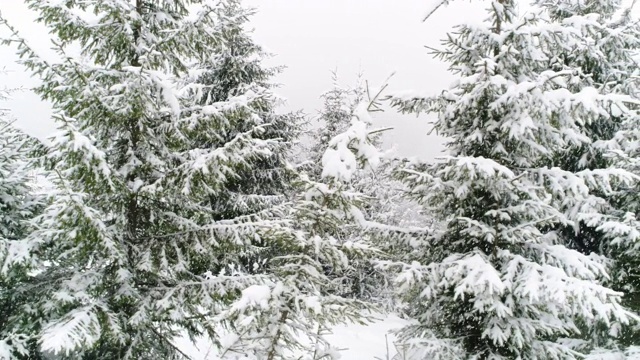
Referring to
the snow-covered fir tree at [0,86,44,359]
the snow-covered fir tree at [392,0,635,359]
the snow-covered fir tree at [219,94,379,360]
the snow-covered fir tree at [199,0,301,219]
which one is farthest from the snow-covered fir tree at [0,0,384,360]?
the snow-covered fir tree at [199,0,301,219]

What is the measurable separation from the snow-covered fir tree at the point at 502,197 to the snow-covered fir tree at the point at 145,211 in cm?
171

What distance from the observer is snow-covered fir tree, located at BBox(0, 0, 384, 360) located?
514 centimetres

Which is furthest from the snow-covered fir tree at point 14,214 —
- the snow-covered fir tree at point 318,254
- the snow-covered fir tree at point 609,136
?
the snow-covered fir tree at point 609,136

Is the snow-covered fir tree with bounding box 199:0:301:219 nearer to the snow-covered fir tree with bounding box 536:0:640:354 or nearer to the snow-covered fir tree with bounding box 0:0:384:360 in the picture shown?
the snow-covered fir tree with bounding box 0:0:384:360

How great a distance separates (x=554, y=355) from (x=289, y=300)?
3.93m

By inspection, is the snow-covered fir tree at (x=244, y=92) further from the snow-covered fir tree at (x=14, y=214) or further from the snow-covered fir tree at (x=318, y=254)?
the snow-covered fir tree at (x=318, y=254)

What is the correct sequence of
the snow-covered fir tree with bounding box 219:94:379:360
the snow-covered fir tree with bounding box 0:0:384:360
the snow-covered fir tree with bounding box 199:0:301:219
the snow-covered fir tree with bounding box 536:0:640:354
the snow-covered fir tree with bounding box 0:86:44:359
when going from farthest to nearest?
the snow-covered fir tree with bounding box 199:0:301:219, the snow-covered fir tree with bounding box 536:0:640:354, the snow-covered fir tree with bounding box 0:86:44:359, the snow-covered fir tree with bounding box 0:0:384:360, the snow-covered fir tree with bounding box 219:94:379:360

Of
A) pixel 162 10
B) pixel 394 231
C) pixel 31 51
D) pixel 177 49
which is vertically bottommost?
pixel 394 231

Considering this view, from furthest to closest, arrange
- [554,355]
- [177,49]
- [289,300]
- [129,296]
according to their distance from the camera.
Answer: [177,49], [129,296], [554,355], [289,300]

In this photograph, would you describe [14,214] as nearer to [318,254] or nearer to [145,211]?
[145,211]

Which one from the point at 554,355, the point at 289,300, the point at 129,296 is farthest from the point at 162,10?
the point at 554,355

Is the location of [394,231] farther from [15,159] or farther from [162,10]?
[15,159]

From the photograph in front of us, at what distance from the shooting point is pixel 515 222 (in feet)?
22.0

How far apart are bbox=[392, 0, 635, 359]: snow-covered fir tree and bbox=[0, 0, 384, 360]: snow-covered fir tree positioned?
1714mm
